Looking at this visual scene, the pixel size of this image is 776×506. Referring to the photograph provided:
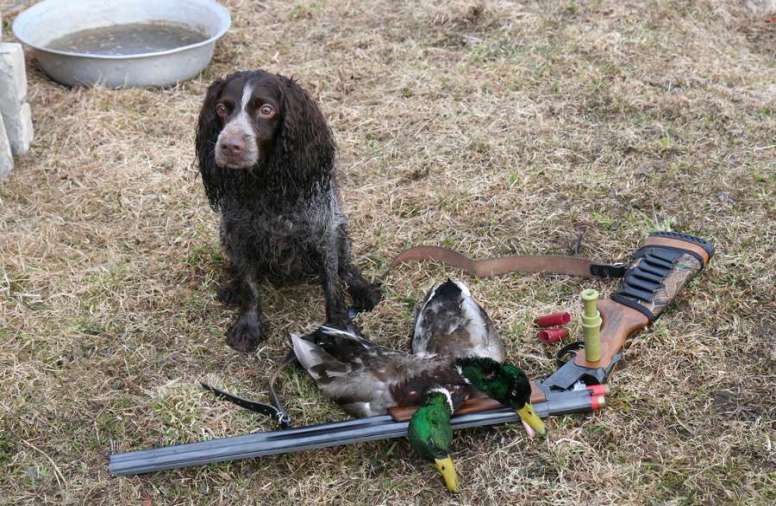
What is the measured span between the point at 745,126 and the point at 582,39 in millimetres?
1617

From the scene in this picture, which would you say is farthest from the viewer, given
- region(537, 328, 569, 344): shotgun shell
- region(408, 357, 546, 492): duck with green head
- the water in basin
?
the water in basin

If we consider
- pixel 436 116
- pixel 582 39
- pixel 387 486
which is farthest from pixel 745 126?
pixel 387 486

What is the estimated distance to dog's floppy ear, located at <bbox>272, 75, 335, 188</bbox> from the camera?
353 centimetres

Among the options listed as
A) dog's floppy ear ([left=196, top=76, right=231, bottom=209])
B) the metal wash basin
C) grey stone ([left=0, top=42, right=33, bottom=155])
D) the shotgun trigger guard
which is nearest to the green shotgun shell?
the shotgun trigger guard

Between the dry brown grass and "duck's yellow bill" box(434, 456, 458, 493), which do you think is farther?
the dry brown grass

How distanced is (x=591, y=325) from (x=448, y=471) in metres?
0.83

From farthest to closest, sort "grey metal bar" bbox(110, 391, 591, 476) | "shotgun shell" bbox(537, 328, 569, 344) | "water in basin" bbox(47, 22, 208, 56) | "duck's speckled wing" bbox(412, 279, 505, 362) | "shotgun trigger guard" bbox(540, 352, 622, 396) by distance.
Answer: "water in basin" bbox(47, 22, 208, 56) < "shotgun shell" bbox(537, 328, 569, 344) < "duck's speckled wing" bbox(412, 279, 505, 362) < "shotgun trigger guard" bbox(540, 352, 622, 396) < "grey metal bar" bbox(110, 391, 591, 476)

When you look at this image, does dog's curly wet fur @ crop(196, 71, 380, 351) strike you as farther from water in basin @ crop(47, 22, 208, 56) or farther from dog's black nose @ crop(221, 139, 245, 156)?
water in basin @ crop(47, 22, 208, 56)

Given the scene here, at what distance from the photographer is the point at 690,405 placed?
357 centimetres

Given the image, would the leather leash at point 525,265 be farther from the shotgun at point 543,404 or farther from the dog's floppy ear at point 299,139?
the dog's floppy ear at point 299,139

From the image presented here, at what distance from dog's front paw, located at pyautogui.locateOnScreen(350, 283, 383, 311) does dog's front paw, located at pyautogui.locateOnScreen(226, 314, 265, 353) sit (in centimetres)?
50

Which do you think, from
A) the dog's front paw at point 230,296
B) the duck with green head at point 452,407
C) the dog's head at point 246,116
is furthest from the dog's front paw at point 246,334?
the duck with green head at point 452,407

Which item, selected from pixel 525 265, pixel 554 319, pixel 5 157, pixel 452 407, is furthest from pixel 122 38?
pixel 452 407

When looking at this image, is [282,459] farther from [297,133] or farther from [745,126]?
[745,126]
